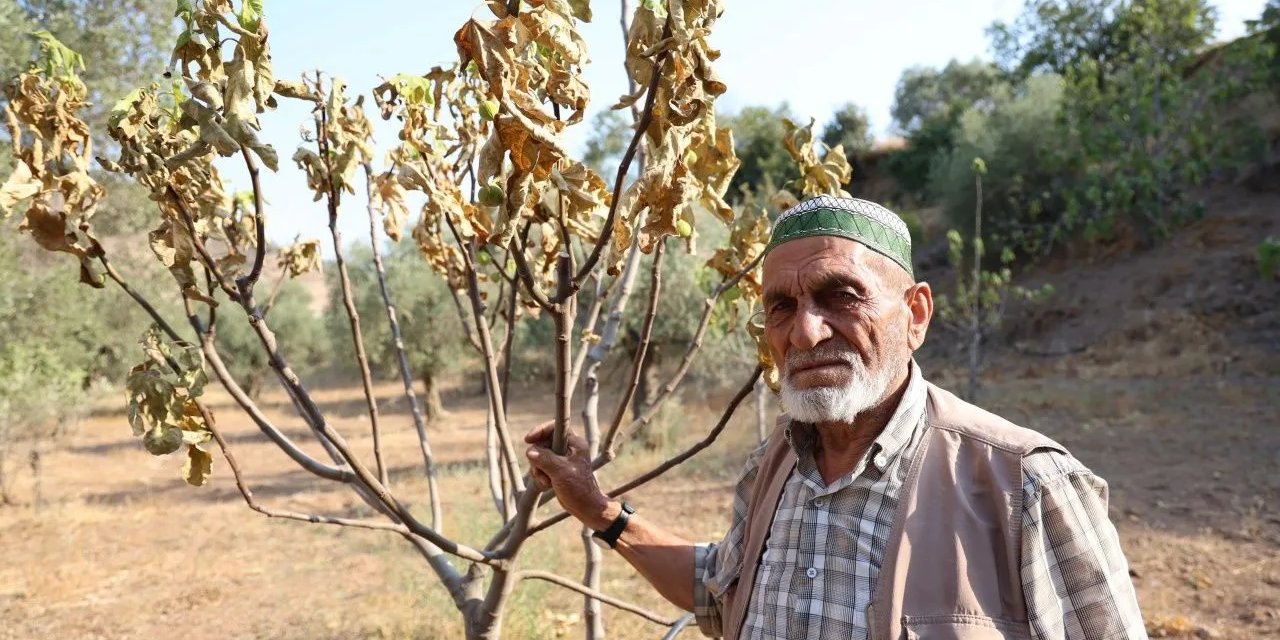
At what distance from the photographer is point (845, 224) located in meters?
1.62

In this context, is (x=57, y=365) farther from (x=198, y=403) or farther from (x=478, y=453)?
(x=198, y=403)

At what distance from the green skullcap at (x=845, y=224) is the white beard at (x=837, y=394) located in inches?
9.3

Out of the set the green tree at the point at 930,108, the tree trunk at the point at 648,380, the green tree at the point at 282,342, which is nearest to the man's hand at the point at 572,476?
the tree trunk at the point at 648,380

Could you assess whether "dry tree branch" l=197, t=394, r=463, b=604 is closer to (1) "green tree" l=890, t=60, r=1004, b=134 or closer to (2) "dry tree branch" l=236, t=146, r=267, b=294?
(2) "dry tree branch" l=236, t=146, r=267, b=294

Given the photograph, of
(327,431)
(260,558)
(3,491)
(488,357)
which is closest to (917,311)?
(488,357)

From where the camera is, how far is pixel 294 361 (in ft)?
89.1

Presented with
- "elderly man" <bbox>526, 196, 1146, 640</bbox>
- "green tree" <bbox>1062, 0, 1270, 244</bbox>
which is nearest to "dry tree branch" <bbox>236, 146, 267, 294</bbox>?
"elderly man" <bbox>526, 196, 1146, 640</bbox>

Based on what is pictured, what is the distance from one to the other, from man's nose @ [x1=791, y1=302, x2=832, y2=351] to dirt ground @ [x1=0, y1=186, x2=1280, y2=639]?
444 centimetres

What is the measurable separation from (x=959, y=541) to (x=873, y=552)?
0.19 metres

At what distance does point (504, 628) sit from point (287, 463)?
37.4 ft

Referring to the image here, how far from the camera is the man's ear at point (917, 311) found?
5.60 ft

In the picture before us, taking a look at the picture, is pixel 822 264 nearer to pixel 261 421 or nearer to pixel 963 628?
pixel 963 628

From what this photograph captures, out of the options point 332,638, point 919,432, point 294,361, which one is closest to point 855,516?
point 919,432

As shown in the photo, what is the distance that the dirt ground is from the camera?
20.2 feet
